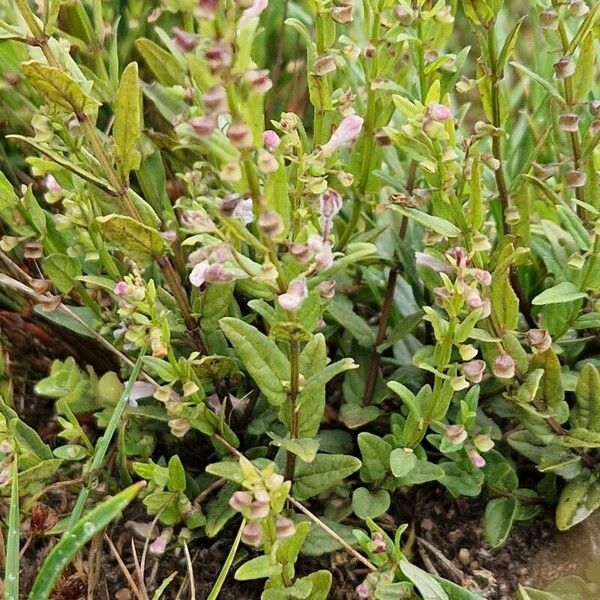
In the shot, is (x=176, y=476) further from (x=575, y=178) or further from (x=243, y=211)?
(x=575, y=178)

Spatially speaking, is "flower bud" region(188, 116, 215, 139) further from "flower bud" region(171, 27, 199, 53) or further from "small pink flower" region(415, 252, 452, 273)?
"small pink flower" region(415, 252, 452, 273)

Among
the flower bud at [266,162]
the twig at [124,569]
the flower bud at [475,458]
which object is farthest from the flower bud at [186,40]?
the twig at [124,569]

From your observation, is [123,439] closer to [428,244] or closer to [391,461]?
[391,461]

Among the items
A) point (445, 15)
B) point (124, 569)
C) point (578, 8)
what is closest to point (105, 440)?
point (124, 569)

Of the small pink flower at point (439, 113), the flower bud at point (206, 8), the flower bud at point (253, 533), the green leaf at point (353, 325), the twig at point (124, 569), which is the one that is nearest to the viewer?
the flower bud at point (206, 8)

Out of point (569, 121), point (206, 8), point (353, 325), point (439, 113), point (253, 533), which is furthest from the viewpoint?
point (353, 325)

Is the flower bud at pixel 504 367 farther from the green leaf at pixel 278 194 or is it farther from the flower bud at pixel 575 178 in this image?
the green leaf at pixel 278 194

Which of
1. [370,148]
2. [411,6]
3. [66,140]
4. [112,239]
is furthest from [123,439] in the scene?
[411,6]
